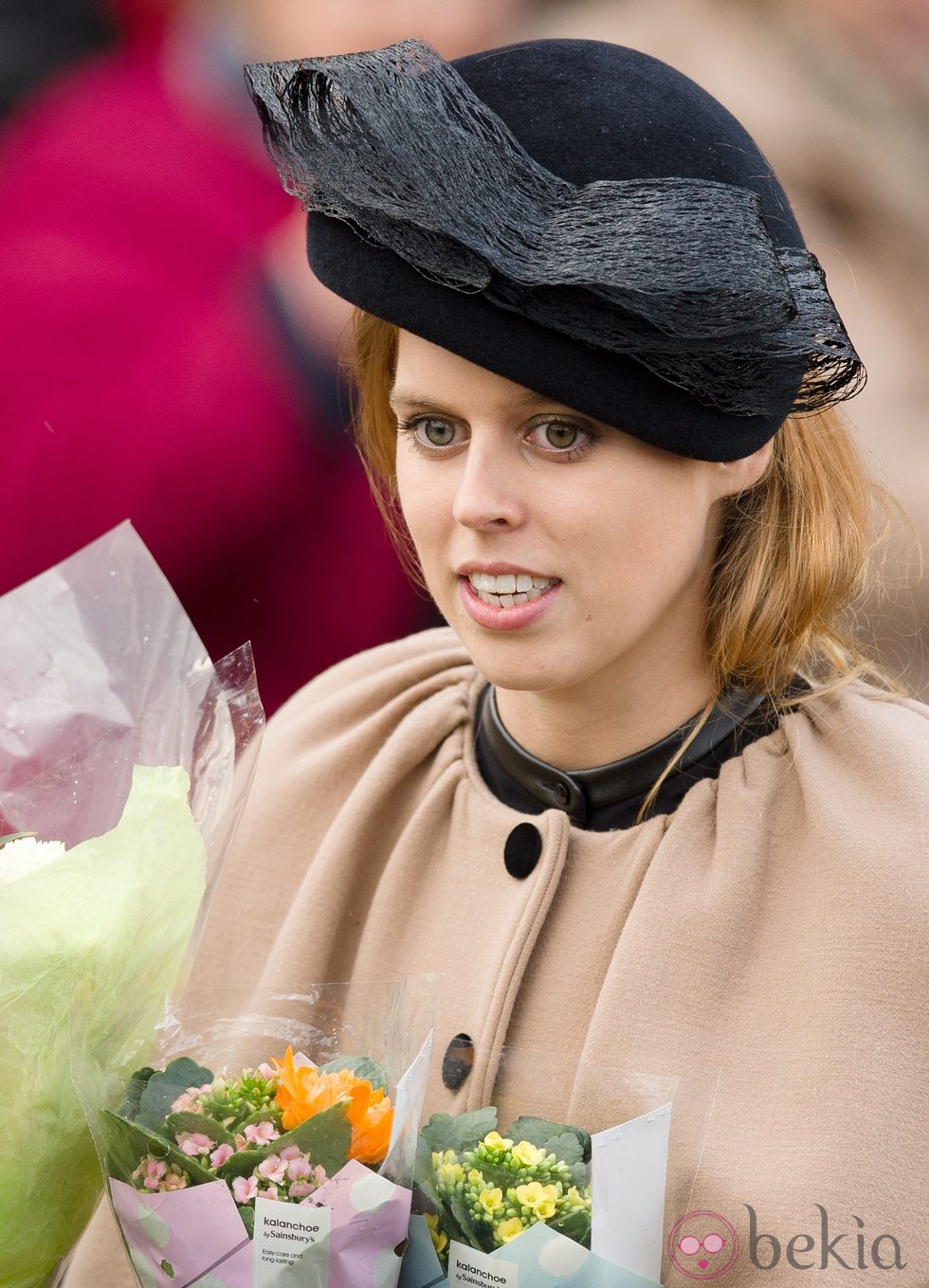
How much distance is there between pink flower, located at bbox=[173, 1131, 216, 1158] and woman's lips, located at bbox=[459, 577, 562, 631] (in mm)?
634

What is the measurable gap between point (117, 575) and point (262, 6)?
2.18 metres

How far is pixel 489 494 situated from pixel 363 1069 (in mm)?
583

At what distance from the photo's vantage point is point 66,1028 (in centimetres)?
132

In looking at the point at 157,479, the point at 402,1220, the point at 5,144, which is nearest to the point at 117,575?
the point at 402,1220

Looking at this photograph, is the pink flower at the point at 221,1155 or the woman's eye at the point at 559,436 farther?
the woman's eye at the point at 559,436

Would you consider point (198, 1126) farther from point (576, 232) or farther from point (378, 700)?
point (378, 700)

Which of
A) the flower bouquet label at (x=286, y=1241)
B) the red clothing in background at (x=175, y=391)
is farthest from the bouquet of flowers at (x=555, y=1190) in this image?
the red clothing in background at (x=175, y=391)

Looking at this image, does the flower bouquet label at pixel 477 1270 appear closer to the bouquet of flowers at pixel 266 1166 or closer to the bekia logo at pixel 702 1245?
the bouquet of flowers at pixel 266 1166

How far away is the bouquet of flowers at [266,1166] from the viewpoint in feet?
4.08

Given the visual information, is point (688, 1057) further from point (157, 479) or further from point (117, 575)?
point (157, 479)

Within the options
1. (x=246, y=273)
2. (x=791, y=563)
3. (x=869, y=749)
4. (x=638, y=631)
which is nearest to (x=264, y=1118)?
(x=638, y=631)

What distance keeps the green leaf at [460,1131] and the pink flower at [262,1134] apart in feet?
0.46

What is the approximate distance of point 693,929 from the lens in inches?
67.4

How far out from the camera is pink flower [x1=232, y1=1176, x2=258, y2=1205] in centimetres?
124
